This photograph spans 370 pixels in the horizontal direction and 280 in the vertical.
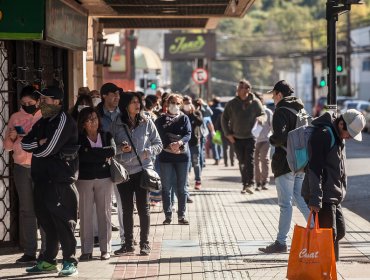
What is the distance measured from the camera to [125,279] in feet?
33.0

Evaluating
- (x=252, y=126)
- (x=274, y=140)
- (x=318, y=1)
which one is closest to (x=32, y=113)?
(x=274, y=140)

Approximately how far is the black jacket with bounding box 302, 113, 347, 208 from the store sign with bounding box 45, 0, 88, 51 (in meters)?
3.28

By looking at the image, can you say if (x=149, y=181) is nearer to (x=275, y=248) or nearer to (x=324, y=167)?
(x=275, y=248)

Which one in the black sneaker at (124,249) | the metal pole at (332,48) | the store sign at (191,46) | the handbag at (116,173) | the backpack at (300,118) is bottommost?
the black sneaker at (124,249)

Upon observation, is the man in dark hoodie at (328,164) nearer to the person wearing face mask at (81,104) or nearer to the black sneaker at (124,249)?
the black sneaker at (124,249)

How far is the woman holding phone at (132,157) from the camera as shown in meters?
11.6

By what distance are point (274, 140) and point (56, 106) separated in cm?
261

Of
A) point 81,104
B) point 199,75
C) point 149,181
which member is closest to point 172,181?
point 81,104

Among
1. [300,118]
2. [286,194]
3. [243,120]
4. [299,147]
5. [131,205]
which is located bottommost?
[131,205]

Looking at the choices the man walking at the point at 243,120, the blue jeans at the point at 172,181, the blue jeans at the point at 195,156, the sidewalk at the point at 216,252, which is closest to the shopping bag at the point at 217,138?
the blue jeans at the point at 195,156

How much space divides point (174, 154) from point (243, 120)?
13.2ft

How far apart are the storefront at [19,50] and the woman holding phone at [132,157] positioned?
1137 mm

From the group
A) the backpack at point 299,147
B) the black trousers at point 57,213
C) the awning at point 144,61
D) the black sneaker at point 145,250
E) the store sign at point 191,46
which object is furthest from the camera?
the store sign at point 191,46

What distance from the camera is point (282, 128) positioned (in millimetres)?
11625
